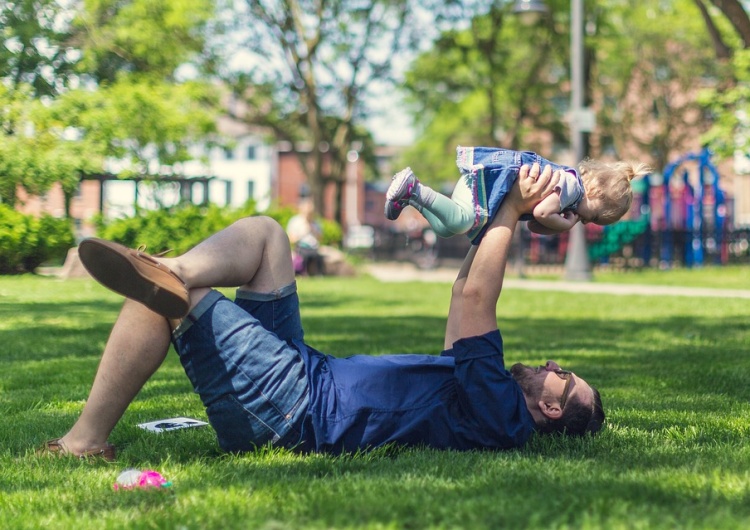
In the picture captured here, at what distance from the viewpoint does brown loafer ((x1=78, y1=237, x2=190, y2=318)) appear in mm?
3180

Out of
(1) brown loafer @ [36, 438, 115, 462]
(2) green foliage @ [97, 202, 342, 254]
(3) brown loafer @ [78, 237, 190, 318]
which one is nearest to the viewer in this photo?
(3) brown loafer @ [78, 237, 190, 318]

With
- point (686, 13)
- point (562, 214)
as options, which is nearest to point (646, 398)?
point (562, 214)

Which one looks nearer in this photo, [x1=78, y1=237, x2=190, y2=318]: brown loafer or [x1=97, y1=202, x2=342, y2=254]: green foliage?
[x1=78, y1=237, x2=190, y2=318]: brown loafer

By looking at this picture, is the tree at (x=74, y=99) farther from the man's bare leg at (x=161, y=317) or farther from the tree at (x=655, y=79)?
the tree at (x=655, y=79)

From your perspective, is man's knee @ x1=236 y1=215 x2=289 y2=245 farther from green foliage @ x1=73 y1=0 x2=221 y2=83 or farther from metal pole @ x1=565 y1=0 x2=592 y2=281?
metal pole @ x1=565 y1=0 x2=592 y2=281

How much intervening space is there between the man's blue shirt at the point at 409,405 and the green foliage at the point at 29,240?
3.87 m

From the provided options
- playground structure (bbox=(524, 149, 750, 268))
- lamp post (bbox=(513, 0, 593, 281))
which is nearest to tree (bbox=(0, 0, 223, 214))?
lamp post (bbox=(513, 0, 593, 281))

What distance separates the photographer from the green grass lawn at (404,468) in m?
2.81

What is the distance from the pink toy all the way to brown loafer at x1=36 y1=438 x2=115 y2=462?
38cm

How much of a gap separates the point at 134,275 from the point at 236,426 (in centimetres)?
79

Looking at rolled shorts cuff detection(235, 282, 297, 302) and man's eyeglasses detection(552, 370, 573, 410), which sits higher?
rolled shorts cuff detection(235, 282, 297, 302)

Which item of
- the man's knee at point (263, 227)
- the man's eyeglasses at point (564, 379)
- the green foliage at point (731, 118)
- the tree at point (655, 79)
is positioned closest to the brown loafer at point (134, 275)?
the man's knee at point (263, 227)

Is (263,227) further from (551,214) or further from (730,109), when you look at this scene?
(730,109)

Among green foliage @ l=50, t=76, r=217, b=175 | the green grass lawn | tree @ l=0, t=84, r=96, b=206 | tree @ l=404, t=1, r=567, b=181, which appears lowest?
the green grass lawn
